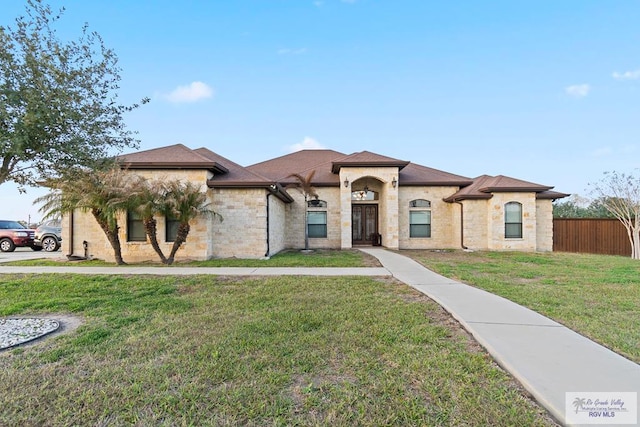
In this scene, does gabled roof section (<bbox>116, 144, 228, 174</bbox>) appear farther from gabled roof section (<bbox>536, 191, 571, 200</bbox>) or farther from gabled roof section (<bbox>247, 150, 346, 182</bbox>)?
gabled roof section (<bbox>536, 191, 571, 200</bbox>)

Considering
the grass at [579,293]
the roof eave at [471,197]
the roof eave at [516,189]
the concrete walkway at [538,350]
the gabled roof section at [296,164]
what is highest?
the gabled roof section at [296,164]

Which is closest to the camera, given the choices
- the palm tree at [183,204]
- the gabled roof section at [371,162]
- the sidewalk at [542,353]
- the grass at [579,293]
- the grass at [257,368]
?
the grass at [257,368]

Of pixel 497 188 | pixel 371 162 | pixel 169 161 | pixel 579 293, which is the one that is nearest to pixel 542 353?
pixel 579 293

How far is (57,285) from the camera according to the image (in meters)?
6.81

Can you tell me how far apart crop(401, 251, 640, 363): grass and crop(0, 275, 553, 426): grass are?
1687 millimetres

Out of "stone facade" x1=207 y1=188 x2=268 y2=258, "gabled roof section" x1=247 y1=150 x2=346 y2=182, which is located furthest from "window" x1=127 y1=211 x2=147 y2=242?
"gabled roof section" x1=247 y1=150 x2=346 y2=182

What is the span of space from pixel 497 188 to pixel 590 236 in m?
6.87

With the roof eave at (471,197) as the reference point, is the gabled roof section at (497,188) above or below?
above

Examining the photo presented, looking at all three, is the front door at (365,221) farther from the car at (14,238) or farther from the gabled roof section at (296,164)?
the car at (14,238)

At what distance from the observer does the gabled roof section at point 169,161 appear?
1138 cm

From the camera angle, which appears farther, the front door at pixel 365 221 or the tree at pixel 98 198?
the front door at pixel 365 221

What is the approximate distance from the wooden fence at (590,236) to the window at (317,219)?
41.9 feet

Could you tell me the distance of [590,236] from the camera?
1688 cm

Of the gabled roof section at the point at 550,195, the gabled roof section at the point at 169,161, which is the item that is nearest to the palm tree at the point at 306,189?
the gabled roof section at the point at 169,161
